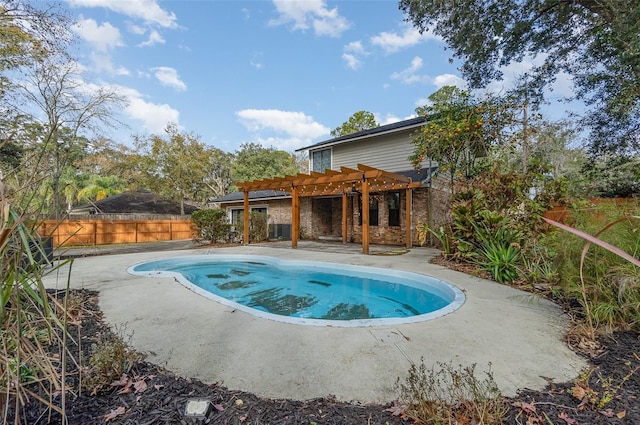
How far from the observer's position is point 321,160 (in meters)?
17.1

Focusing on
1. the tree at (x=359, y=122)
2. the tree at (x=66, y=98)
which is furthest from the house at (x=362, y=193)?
the tree at (x=359, y=122)

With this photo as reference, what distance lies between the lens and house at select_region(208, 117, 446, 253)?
11359 mm

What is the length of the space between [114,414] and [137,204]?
70.0ft

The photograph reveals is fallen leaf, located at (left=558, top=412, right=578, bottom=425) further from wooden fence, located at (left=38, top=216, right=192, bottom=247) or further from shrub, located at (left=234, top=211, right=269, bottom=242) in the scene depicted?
wooden fence, located at (left=38, top=216, right=192, bottom=247)

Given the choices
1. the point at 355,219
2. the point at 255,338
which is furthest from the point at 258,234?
the point at 255,338

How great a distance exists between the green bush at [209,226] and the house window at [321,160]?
6.04 metres

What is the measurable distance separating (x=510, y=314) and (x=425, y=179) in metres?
8.67

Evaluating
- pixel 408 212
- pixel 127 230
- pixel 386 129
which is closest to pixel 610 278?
pixel 408 212

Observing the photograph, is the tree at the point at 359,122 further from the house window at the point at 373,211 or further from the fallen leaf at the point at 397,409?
the fallen leaf at the point at 397,409

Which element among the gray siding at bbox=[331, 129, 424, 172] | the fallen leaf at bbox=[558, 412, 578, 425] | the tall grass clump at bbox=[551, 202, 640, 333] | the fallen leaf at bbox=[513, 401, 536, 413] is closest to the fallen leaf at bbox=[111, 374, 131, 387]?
the fallen leaf at bbox=[513, 401, 536, 413]

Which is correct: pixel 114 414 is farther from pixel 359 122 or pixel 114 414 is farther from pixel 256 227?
pixel 359 122

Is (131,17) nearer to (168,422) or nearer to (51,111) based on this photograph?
(51,111)

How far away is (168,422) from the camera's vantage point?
6.26ft

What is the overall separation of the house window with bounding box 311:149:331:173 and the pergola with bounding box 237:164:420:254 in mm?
2603
